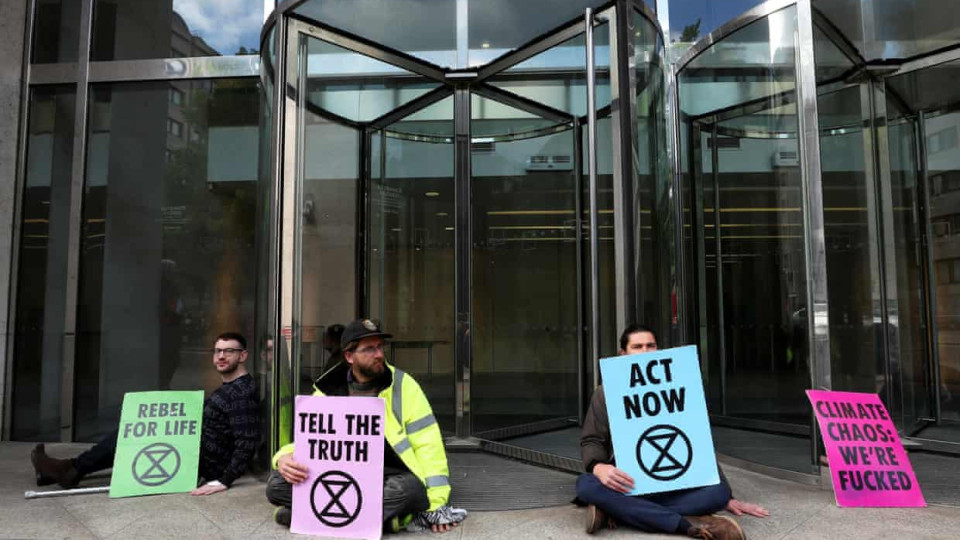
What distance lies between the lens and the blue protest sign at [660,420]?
319 centimetres

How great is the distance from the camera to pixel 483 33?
583 cm

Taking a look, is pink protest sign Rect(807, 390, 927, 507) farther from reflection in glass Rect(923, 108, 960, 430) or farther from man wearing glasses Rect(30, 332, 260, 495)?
man wearing glasses Rect(30, 332, 260, 495)

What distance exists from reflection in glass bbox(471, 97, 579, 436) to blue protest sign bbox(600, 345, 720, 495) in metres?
2.77

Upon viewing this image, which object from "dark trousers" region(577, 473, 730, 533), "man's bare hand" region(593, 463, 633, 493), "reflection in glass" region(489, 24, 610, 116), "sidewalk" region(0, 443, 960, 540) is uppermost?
"reflection in glass" region(489, 24, 610, 116)

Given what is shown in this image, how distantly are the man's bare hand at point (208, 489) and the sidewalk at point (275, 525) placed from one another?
0.06 meters

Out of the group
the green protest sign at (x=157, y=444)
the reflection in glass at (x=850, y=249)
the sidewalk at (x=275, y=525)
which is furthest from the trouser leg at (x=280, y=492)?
the reflection in glass at (x=850, y=249)

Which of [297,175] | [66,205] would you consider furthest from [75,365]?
[297,175]

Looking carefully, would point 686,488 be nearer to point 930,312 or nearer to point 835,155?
point 835,155

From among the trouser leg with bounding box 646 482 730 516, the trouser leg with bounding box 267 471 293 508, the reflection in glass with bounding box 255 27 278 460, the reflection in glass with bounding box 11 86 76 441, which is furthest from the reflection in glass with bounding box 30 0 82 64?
the trouser leg with bounding box 646 482 730 516

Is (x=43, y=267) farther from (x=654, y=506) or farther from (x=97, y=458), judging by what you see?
(x=654, y=506)

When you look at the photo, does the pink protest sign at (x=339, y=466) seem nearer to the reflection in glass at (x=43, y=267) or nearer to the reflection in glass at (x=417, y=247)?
the reflection in glass at (x=417, y=247)

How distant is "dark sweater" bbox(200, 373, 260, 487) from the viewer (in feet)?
14.1

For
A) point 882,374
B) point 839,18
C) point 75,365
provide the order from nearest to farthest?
point 839,18 → point 882,374 → point 75,365

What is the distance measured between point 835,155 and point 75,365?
679cm
